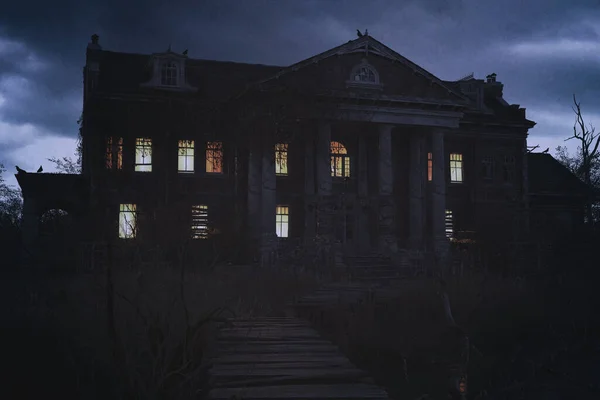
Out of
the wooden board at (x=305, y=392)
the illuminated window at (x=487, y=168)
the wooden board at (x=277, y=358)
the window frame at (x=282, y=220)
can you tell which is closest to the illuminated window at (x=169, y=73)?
the window frame at (x=282, y=220)

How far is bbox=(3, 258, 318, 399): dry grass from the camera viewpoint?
8.91m

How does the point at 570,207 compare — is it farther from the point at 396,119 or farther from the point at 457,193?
the point at 396,119

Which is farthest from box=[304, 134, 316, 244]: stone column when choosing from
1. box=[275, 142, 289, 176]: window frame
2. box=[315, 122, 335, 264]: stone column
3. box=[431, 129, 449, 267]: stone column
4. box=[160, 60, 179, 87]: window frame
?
box=[160, 60, 179, 87]: window frame

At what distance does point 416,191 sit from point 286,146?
270 inches

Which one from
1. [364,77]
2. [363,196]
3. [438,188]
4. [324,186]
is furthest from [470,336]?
[364,77]

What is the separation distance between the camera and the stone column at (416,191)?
30672mm

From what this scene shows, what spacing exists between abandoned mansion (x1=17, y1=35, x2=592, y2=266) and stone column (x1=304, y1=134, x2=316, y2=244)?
6 cm

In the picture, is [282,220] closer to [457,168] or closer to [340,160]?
[340,160]

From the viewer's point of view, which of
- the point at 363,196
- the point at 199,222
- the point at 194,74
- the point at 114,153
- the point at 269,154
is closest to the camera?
the point at 269,154

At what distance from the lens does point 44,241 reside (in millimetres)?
22938

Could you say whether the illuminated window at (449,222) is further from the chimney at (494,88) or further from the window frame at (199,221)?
the window frame at (199,221)

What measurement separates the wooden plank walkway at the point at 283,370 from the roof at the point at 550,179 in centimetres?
3086

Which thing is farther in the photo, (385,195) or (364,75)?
(364,75)

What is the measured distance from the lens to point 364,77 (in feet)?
98.6
